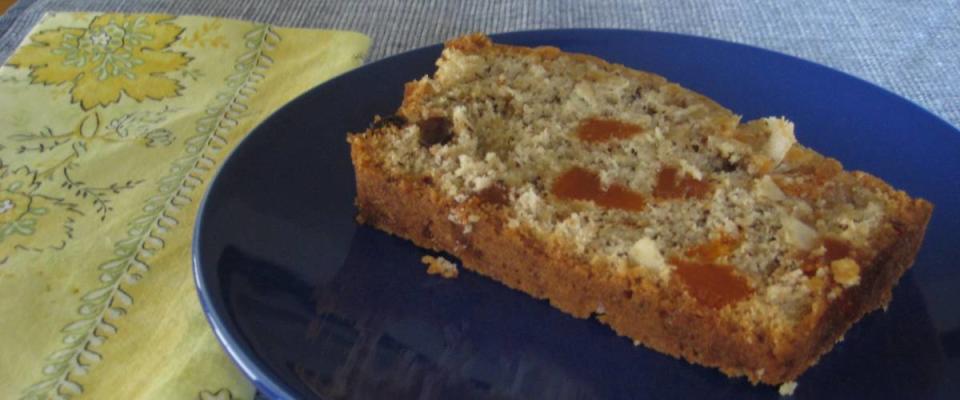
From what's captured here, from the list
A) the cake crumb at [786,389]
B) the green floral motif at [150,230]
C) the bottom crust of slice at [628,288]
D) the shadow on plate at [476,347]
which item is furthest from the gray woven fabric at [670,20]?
the cake crumb at [786,389]

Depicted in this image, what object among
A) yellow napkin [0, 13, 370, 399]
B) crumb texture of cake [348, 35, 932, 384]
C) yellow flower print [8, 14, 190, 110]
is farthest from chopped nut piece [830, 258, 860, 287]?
yellow flower print [8, 14, 190, 110]

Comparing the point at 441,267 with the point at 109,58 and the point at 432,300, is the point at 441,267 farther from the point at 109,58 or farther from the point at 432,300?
the point at 109,58

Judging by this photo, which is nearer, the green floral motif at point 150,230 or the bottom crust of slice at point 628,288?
the bottom crust of slice at point 628,288

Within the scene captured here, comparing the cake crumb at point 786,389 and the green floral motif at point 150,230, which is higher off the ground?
the cake crumb at point 786,389

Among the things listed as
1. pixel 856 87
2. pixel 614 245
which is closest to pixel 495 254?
pixel 614 245

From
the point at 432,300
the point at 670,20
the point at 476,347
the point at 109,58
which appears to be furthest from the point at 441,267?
the point at 670,20

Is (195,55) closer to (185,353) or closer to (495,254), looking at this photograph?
(185,353)

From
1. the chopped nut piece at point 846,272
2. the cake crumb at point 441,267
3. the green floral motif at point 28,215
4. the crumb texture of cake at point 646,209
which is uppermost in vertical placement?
the chopped nut piece at point 846,272

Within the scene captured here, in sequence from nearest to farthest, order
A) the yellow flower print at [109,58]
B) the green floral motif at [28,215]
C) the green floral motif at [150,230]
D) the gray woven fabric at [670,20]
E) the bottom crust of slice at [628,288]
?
the bottom crust of slice at [628,288]
the green floral motif at [150,230]
the green floral motif at [28,215]
the yellow flower print at [109,58]
the gray woven fabric at [670,20]

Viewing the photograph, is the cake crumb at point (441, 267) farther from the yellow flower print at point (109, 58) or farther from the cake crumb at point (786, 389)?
the yellow flower print at point (109, 58)
